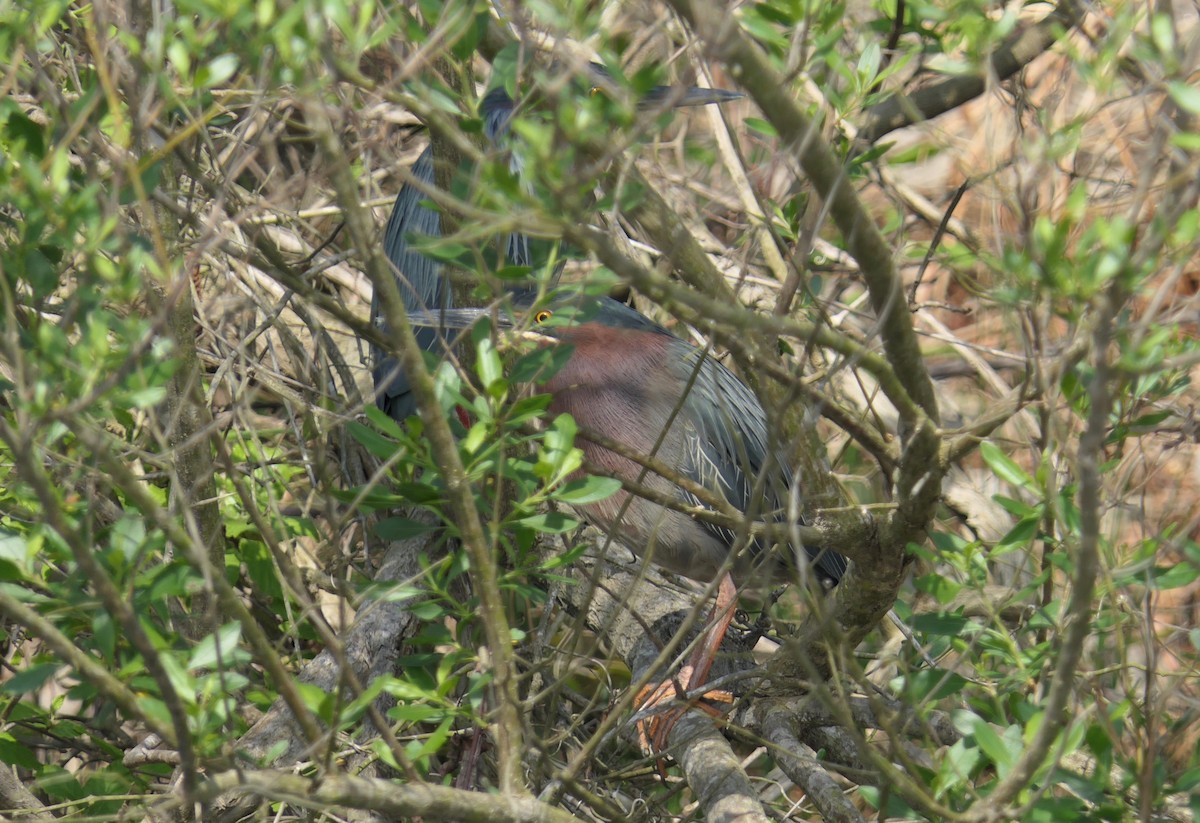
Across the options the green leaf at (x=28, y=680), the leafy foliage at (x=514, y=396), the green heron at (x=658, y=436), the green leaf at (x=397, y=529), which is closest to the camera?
the leafy foliage at (x=514, y=396)

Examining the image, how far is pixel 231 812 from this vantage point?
2.27m

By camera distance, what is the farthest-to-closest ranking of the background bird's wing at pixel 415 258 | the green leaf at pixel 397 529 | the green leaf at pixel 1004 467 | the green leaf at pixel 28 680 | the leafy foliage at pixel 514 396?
1. the background bird's wing at pixel 415 258
2. the green leaf at pixel 397 529
3. the green leaf at pixel 1004 467
4. the green leaf at pixel 28 680
5. the leafy foliage at pixel 514 396

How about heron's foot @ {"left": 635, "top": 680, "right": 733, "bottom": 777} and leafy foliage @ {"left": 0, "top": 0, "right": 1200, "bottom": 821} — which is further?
heron's foot @ {"left": 635, "top": 680, "right": 733, "bottom": 777}

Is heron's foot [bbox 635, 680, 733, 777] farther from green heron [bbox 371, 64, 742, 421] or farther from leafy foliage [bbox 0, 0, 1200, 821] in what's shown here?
green heron [bbox 371, 64, 742, 421]

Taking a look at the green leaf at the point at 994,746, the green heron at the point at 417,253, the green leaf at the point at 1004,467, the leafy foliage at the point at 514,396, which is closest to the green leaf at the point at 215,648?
the leafy foliage at the point at 514,396

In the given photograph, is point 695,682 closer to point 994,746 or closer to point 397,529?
point 397,529

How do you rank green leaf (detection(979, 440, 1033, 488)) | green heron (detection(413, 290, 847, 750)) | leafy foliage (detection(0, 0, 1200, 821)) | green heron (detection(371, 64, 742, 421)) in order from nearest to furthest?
leafy foliage (detection(0, 0, 1200, 821)), green leaf (detection(979, 440, 1033, 488)), green heron (detection(413, 290, 847, 750)), green heron (detection(371, 64, 742, 421))

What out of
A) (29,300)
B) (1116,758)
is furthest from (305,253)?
(1116,758)

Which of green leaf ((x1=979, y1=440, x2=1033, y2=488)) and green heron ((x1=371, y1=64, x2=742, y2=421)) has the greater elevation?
green heron ((x1=371, y1=64, x2=742, y2=421))

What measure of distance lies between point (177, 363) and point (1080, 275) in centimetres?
111

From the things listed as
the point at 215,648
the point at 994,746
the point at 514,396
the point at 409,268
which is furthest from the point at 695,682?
the point at 409,268

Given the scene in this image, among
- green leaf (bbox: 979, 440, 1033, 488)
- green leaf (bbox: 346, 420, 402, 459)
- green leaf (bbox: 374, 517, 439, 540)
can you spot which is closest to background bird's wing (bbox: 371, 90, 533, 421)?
green leaf (bbox: 374, 517, 439, 540)

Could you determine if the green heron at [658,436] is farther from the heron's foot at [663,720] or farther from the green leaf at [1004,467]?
the green leaf at [1004,467]

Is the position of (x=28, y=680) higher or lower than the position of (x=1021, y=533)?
lower
